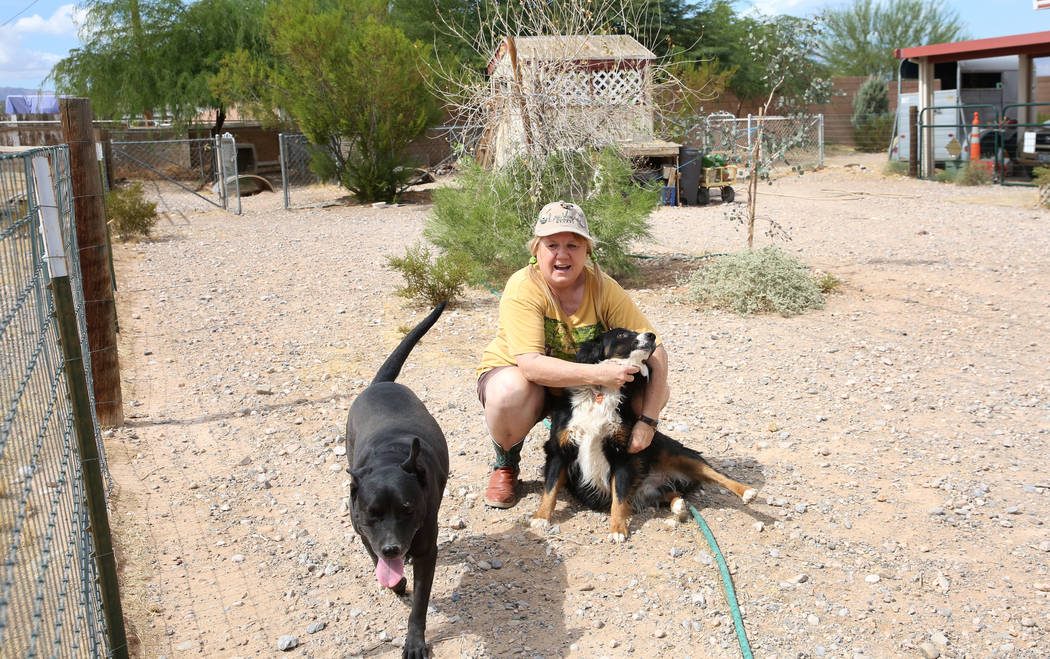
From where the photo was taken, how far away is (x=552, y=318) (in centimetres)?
409

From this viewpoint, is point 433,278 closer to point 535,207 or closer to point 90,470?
point 535,207

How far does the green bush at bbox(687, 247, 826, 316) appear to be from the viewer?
7.99 meters

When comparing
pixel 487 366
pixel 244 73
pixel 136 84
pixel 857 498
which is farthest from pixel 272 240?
pixel 136 84

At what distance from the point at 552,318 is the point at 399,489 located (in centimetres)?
148

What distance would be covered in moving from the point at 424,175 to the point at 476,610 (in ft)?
66.5

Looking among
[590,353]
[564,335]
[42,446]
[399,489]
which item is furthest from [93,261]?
[399,489]

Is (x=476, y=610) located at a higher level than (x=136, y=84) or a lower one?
lower

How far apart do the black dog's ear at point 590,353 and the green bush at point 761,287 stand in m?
4.34

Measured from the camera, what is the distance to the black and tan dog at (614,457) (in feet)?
12.6

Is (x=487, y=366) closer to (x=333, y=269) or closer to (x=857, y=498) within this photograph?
(x=857, y=498)

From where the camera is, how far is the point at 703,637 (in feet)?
10.5

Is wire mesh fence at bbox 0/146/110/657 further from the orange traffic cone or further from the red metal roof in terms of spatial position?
the orange traffic cone

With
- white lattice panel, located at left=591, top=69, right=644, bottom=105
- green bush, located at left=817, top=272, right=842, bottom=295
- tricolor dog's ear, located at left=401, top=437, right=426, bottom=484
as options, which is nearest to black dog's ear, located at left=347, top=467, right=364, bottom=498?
tricolor dog's ear, located at left=401, top=437, right=426, bottom=484

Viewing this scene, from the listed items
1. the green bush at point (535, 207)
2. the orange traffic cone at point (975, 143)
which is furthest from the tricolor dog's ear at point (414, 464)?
the orange traffic cone at point (975, 143)
